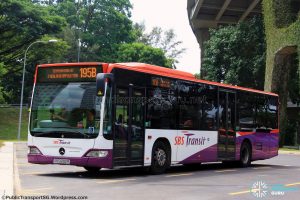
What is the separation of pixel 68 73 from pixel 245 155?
8.78 metres

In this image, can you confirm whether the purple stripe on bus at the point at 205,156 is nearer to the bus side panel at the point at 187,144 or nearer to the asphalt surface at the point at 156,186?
the bus side panel at the point at 187,144

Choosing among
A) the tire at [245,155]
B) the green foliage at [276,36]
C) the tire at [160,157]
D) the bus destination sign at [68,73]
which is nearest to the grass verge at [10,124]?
the green foliage at [276,36]

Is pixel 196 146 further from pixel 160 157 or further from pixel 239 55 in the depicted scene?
pixel 239 55

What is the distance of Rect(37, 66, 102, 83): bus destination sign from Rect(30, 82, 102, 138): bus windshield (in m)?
0.14

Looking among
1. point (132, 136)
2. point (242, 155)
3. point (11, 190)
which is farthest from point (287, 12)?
point (11, 190)

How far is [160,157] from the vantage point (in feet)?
50.0

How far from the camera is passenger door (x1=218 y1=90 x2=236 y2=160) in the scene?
18.1m

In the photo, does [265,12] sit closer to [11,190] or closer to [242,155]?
[242,155]

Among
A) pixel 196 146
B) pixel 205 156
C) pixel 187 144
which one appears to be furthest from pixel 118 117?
pixel 205 156

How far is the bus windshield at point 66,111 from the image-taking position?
13273 millimetres

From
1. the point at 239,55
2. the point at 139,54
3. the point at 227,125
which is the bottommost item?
the point at 227,125

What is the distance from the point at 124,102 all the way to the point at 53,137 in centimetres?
204

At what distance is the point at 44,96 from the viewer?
14.0m

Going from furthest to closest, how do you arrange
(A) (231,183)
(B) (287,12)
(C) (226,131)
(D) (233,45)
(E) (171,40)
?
(E) (171,40)
(D) (233,45)
(B) (287,12)
(C) (226,131)
(A) (231,183)
